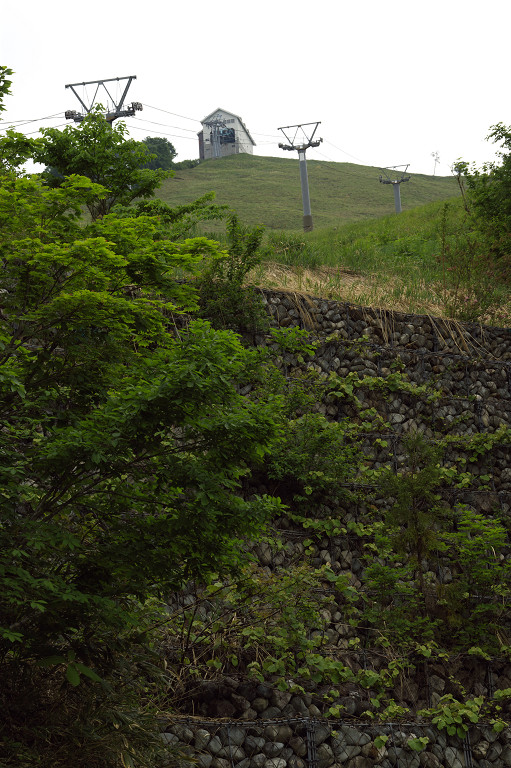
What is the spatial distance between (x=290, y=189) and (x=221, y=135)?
19.8 meters

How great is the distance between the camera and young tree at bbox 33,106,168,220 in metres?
9.65

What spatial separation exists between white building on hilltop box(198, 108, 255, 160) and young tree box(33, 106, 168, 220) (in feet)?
187

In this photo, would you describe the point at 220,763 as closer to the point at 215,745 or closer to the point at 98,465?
the point at 215,745

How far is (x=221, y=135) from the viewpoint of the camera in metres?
65.1

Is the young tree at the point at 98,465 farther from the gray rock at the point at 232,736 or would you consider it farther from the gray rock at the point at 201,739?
the gray rock at the point at 232,736

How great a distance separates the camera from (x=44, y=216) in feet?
13.5

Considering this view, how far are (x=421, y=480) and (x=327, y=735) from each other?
2.62 meters

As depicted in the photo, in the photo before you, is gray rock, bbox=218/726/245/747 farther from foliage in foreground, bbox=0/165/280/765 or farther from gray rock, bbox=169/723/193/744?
foliage in foreground, bbox=0/165/280/765

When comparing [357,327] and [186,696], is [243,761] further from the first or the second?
[357,327]

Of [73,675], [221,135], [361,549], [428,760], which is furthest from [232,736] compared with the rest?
[221,135]

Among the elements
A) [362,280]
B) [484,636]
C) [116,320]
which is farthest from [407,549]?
[362,280]

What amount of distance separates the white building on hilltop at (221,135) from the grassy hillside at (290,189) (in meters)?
2.80

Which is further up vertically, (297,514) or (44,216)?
(44,216)

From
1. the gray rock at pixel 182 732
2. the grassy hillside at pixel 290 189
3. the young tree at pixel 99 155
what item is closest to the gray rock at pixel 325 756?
the gray rock at pixel 182 732
